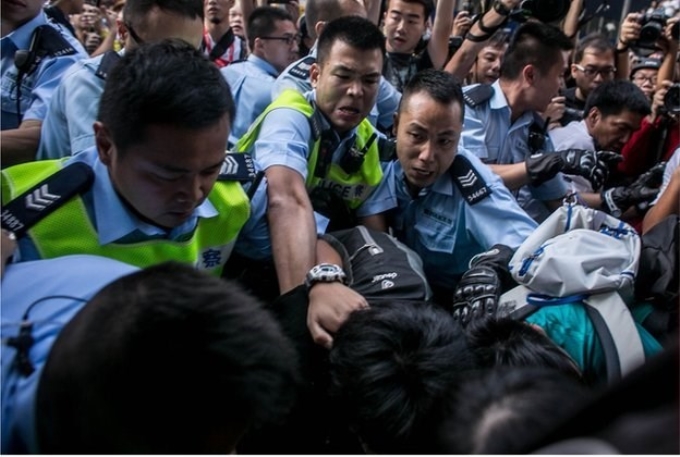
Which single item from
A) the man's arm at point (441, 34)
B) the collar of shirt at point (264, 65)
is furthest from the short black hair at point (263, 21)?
the man's arm at point (441, 34)

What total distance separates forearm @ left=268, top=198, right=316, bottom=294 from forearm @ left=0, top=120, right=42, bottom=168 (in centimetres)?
81

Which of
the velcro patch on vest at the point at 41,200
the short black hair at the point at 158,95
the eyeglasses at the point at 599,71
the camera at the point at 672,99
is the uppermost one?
the short black hair at the point at 158,95

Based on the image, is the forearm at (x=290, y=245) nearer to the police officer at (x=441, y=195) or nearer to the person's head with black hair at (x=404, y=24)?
the police officer at (x=441, y=195)

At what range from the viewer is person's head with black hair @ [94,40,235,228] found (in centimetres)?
144

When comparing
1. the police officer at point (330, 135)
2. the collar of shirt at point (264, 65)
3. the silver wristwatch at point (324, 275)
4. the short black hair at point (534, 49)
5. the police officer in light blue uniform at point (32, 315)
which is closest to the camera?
the police officer in light blue uniform at point (32, 315)

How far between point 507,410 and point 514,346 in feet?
1.99

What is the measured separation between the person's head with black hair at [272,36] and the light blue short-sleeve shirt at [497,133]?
3.36 ft

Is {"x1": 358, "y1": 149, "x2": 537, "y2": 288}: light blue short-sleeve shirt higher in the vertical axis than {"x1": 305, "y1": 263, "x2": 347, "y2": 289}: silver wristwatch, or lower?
lower

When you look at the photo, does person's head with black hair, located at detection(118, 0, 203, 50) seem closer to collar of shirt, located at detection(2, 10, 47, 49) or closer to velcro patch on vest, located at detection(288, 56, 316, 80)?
collar of shirt, located at detection(2, 10, 47, 49)

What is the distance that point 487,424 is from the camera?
84 centimetres

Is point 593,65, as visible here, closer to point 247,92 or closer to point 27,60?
point 247,92

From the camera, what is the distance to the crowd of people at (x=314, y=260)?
830 millimetres

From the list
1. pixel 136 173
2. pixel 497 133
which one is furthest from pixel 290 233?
pixel 497 133

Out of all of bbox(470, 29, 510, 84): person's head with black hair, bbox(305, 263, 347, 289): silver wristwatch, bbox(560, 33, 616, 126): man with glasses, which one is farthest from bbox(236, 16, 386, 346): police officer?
bbox(560, 33, 616, 126): man with glasses
